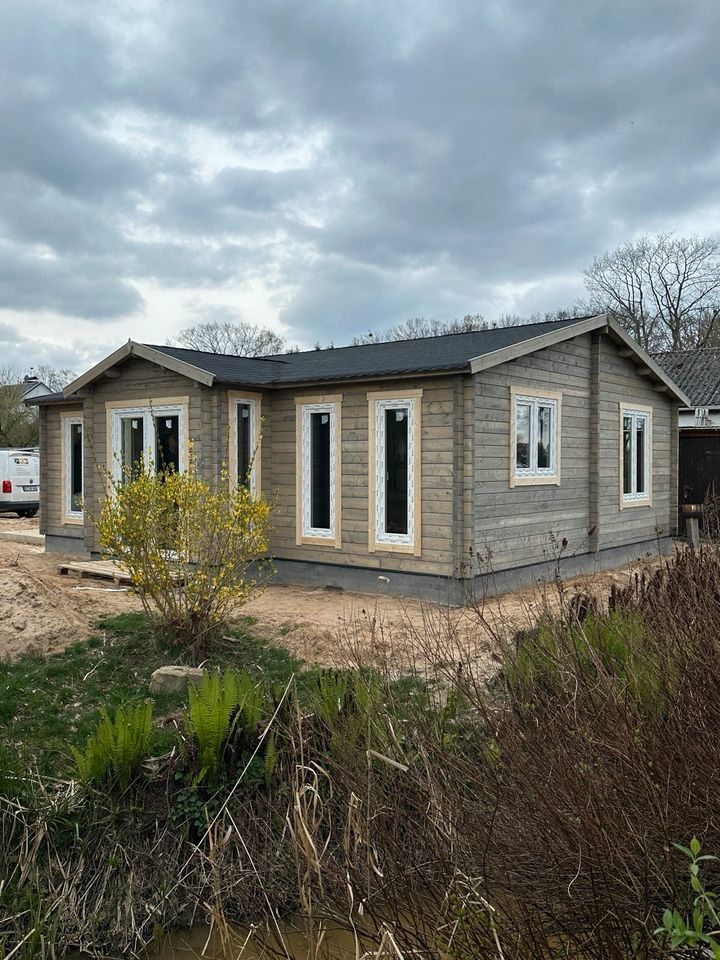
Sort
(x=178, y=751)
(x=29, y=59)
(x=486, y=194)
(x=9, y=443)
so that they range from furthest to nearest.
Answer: (x=9, y=443)
(x=486, y=194)
(x=29, y=59)
(x=178, y=751)

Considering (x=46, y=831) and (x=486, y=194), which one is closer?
(x=46, y=831)

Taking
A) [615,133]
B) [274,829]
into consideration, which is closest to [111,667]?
[274,829]

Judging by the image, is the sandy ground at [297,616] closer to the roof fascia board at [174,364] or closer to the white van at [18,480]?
the roof fascia board at [174,364]

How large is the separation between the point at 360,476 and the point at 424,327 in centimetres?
3546

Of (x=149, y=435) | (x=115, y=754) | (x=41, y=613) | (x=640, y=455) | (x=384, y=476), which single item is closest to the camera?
(x=115, y=754)

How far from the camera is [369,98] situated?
1314 cm

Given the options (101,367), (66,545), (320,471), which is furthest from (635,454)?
(66,545)

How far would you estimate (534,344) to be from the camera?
444 inches

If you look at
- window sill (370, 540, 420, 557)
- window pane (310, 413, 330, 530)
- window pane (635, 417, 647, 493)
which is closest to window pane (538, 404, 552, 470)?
window sill (370, 540, 420, 557)

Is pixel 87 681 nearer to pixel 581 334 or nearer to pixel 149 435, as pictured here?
pixel 149 435

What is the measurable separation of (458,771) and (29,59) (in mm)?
10075

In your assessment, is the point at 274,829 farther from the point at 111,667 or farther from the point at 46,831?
the point at 111,667

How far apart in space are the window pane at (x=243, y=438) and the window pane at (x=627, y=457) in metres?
6.59

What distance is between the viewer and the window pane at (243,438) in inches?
478
